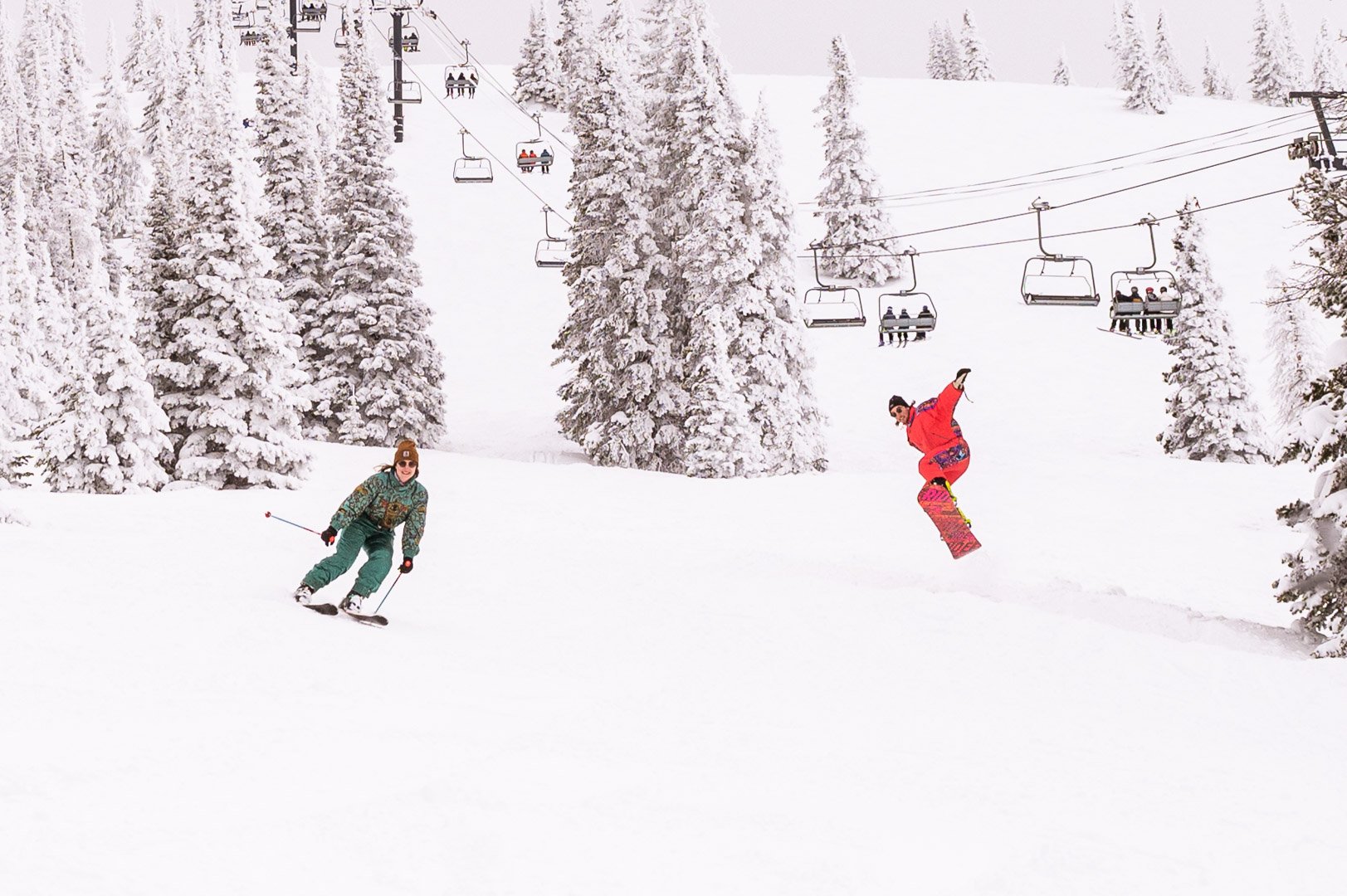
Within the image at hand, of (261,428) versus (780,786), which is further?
(261,428)

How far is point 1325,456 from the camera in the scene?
10.2m

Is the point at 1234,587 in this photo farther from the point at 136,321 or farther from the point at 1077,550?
the point at 136,321

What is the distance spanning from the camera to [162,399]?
24.2 metres

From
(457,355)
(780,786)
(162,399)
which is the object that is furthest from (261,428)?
(457,355)

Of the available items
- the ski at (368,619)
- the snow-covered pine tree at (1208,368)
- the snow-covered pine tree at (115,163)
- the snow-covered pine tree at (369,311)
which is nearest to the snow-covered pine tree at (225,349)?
the snow-covered pine tree at (369,311)

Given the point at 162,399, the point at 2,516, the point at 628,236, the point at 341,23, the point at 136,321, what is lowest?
the point at 2,516

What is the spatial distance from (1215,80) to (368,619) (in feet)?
424

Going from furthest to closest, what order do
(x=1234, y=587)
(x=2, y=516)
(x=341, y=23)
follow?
(x=341, y=23) < (x=1234, y=587) < (x=2, y=516)

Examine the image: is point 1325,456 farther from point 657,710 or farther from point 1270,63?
point 1270,63

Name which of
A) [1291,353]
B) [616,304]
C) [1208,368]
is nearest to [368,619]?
[616,304]

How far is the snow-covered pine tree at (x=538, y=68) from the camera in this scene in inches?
3674

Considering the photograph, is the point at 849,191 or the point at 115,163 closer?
the point at 849,191

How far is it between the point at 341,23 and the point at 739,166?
2716 cm

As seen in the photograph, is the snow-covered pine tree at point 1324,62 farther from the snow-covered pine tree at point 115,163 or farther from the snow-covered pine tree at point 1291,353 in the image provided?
the snow-covered pine tree at point 115,163
